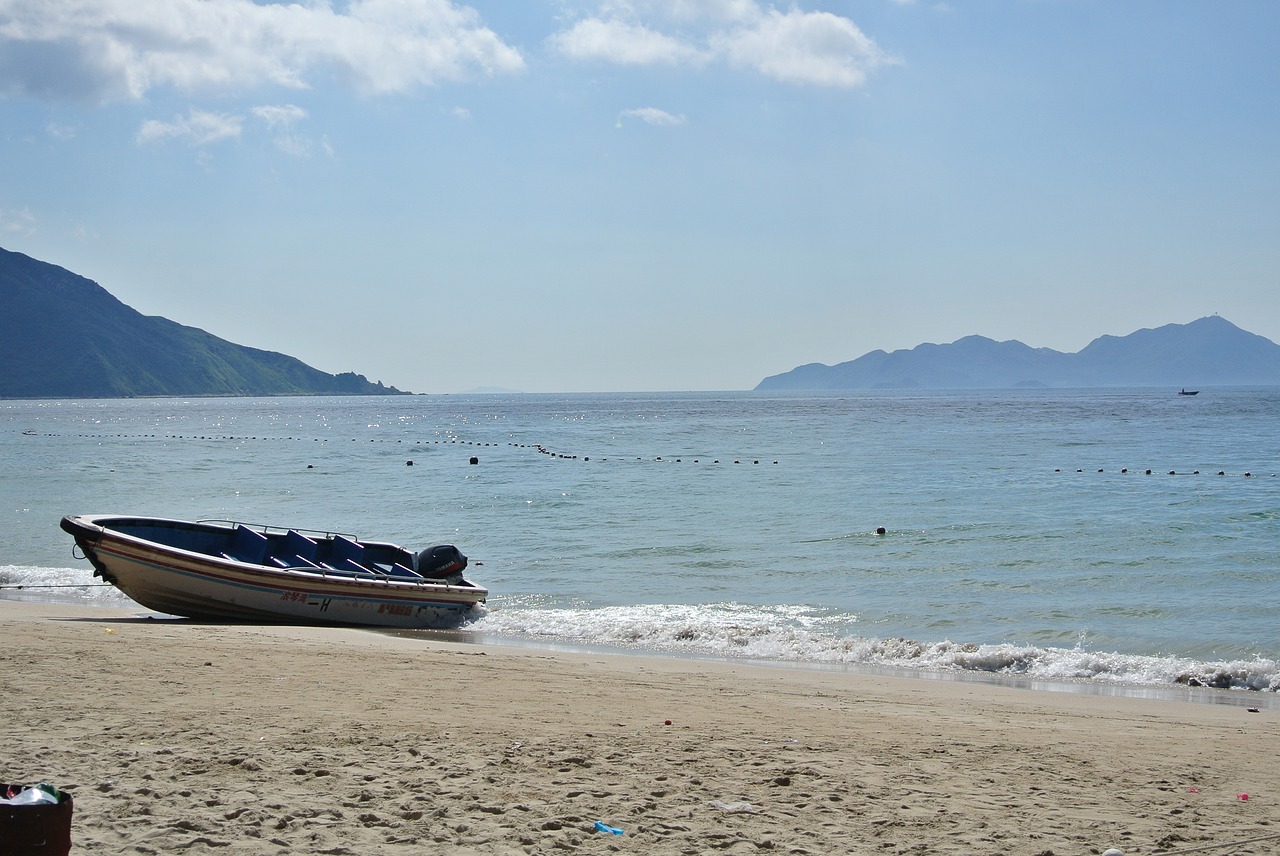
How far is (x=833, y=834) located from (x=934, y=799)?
1.09 m

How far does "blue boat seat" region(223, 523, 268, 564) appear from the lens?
57.2 feet

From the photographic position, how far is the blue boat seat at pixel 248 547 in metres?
17.4

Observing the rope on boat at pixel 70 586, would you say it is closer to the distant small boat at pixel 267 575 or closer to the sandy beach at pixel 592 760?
the distant small boat at pixel 267 575

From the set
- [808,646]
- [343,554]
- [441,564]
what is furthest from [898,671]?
[343,554]

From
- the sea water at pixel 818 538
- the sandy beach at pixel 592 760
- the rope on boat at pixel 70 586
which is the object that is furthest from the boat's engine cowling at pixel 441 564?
the sandy beach at pixel 592 760

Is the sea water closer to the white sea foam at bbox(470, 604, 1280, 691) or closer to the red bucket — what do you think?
the white sea foam at bbox(470, 604, 1280, 691)

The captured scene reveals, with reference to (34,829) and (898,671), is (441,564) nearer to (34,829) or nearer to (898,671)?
(898,671)

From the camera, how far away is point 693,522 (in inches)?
1183

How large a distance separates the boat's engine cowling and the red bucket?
13269 millimetres

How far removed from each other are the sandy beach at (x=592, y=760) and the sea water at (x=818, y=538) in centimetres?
380

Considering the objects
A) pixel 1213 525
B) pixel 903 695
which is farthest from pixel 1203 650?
pixel 1213 525

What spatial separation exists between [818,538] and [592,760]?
63.5 feet

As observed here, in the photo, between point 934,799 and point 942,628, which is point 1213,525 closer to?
point 942,628

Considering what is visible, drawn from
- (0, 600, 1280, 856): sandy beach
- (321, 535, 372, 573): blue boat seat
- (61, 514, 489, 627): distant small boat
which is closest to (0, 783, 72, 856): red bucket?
(0, 600, 1280, 856): sandy beach
